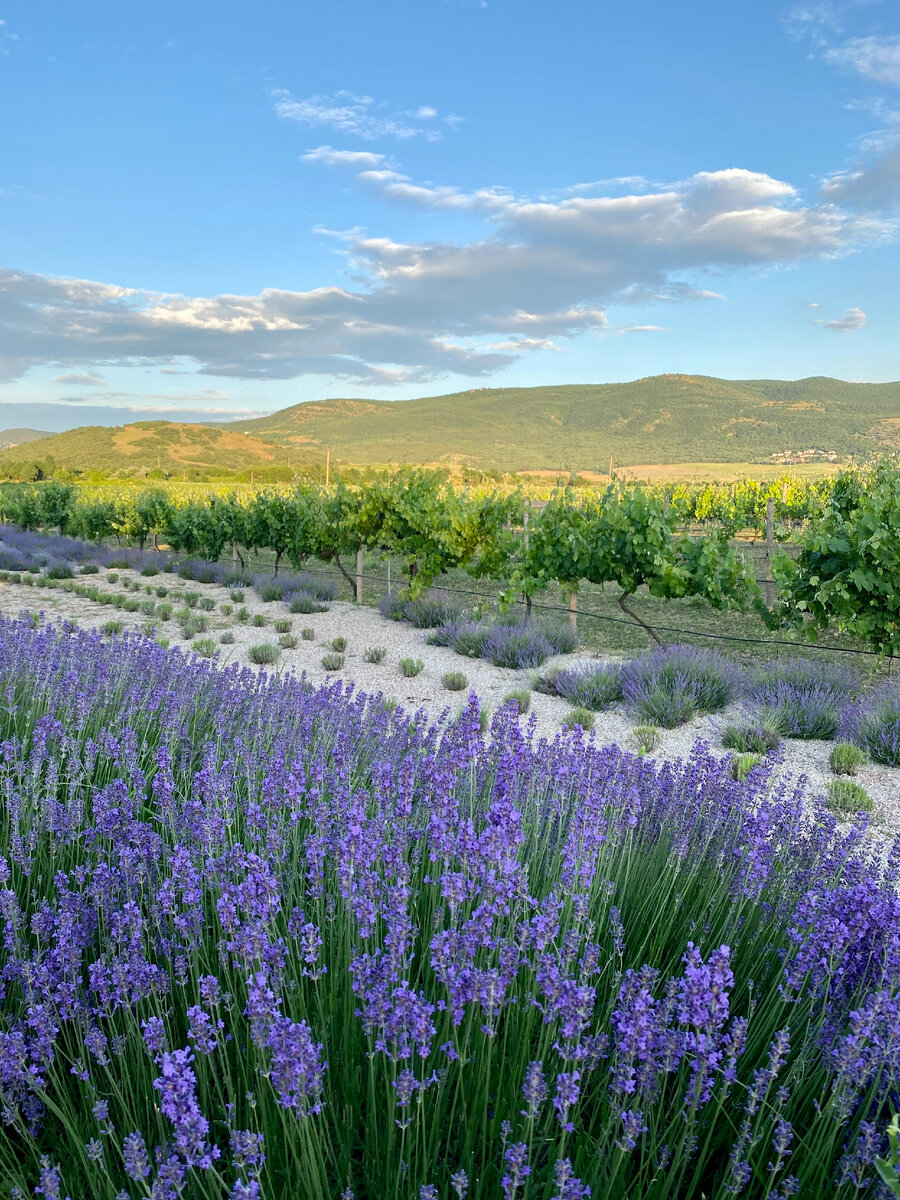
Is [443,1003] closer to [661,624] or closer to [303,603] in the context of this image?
[661,624]

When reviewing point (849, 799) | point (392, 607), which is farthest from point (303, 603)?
point (849, 799)

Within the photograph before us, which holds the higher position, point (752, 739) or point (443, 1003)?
point (443, 1003)

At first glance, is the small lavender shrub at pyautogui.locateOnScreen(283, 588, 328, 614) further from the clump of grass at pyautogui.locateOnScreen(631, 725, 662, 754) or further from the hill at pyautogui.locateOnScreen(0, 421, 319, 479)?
the hill at pyautogui.locateOnScreen(0, 421, 319, 479)

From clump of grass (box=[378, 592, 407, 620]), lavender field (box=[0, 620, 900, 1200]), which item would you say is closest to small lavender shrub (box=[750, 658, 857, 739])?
lavender field (box=[0, 620, 900, 1200])

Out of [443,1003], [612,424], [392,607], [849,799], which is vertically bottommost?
[849,799]

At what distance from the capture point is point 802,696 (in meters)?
7.66

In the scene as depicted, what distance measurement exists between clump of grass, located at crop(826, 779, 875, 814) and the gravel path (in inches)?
4.9

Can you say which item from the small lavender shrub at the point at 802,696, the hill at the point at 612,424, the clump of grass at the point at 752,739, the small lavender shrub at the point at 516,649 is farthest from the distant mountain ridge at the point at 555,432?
the clump of grass at the point at 752,739

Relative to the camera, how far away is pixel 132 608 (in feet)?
49.2

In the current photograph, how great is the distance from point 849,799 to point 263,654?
23.7ft

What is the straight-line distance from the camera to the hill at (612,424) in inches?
3639

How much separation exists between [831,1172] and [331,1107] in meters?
1.09

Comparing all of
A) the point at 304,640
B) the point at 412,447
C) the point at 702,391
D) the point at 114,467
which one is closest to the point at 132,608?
the point at 304,640

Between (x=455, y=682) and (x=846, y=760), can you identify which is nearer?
(x=846, y=760)
